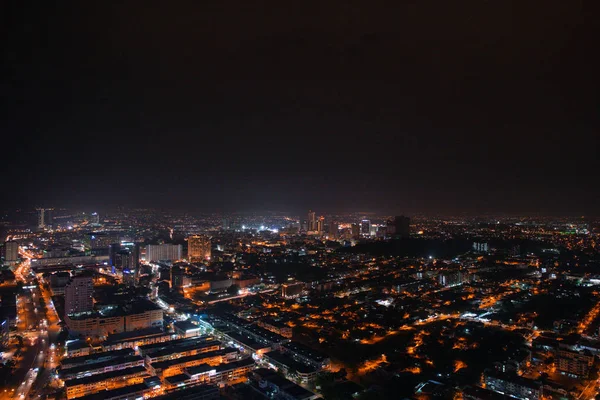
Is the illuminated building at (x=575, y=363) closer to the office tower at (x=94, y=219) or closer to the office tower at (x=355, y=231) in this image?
the office tower at (x=355, y=231)

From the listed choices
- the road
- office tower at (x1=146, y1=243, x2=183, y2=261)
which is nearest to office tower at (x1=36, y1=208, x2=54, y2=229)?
office tower at (x1=146, y1=243, x2=183, y2=261)

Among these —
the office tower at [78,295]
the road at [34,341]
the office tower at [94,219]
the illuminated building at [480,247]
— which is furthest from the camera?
the office tower at [94,219]

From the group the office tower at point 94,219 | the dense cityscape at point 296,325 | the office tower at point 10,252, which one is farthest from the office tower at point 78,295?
the office tower at point 94,219

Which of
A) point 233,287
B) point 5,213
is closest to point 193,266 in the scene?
point 233,287

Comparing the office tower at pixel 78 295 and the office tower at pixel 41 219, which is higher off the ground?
the office tower at pixel 41 219

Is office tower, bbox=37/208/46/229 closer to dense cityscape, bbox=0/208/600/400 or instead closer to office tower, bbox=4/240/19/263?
dense cityscape, bbox=0/208/600/400
